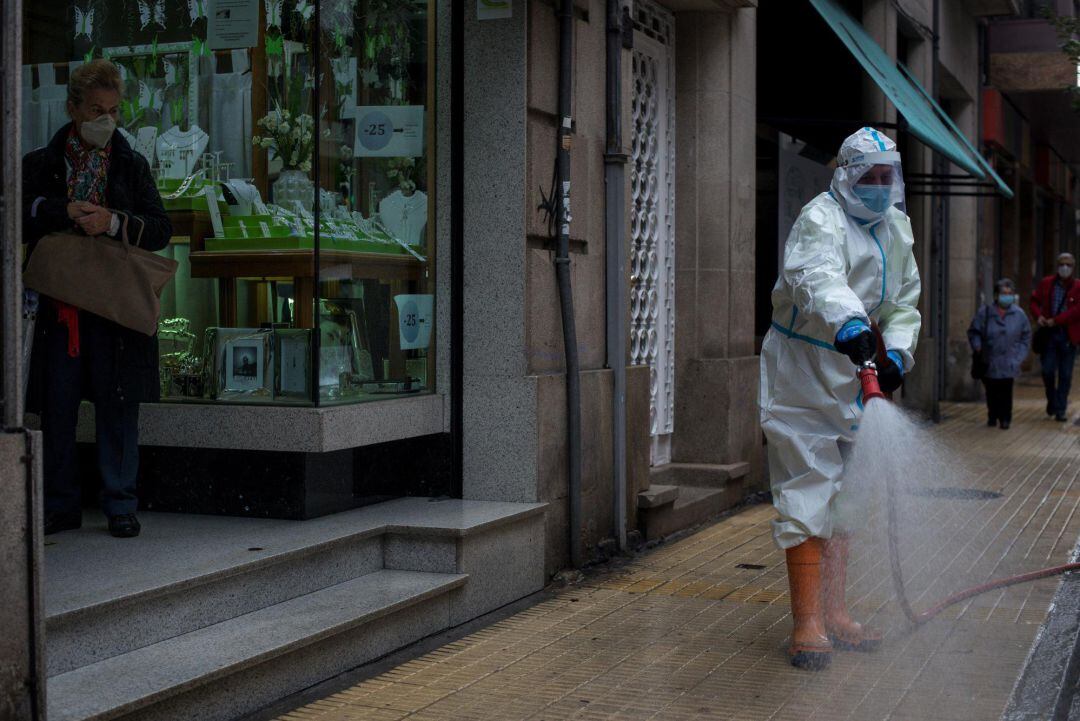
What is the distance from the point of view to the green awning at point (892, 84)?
11648 mm

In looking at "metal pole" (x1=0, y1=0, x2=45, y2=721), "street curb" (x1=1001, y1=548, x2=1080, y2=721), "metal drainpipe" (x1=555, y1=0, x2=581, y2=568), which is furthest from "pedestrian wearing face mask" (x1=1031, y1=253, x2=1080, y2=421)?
"metal pole" (x1=0, y1=0, x2=45, y2=721)

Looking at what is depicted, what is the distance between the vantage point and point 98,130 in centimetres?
569

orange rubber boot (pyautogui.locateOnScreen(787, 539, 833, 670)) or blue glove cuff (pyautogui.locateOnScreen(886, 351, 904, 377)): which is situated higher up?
blue glove cuff (pyautogui.locateOnScreen(886, 351, 904, 377))

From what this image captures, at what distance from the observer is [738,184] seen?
32.7 feet

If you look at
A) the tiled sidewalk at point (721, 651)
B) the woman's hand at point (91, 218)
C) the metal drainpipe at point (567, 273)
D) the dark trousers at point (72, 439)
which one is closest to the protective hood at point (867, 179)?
the metal drainpipe at point (567, 273)

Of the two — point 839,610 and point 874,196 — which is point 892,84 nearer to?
point 874,196

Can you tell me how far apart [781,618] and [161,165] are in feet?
12.2

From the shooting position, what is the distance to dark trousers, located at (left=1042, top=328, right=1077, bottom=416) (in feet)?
54.4

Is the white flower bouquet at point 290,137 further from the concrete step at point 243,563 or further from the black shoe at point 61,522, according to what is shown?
the black shoe at point 61,522

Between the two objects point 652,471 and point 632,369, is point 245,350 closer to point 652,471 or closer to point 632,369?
point 632,369

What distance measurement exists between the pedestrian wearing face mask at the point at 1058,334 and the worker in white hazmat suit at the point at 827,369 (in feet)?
38.3

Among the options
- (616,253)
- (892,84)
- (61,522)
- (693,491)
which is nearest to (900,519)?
(693,491)

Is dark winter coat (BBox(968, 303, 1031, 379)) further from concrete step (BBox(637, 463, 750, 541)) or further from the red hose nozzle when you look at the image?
the red hose nozzle

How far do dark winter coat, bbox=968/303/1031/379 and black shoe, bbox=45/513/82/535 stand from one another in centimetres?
1195
